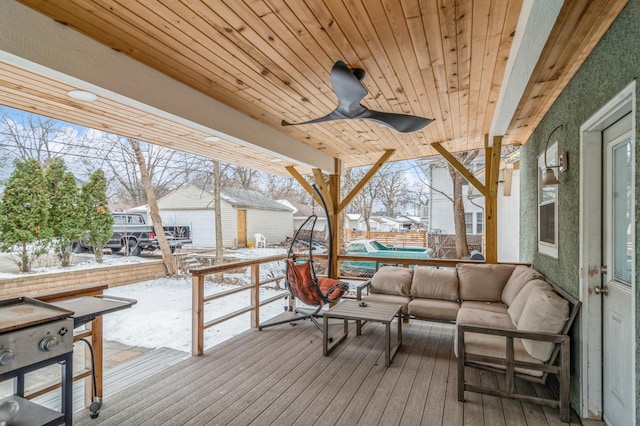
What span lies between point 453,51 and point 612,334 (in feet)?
6.93

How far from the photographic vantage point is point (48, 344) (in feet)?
5.49

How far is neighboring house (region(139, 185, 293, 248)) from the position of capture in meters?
15.1

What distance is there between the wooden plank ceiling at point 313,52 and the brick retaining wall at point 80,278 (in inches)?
188

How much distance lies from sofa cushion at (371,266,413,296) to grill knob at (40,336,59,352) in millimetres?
3462

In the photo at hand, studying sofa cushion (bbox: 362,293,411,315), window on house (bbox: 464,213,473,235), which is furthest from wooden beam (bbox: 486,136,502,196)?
window on house (bbox: 464,213,473,235)

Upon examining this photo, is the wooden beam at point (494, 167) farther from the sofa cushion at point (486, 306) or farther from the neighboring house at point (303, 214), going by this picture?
the neighboring house at point (303, 214)

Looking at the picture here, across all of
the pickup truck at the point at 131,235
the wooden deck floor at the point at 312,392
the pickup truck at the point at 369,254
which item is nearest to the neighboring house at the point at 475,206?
the pickup truck at the point at 369,254

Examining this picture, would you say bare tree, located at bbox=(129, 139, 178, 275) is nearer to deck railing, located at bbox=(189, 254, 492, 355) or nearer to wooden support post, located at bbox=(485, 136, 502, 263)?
deck railing, located at bbox=(189, 254, 492, 355)

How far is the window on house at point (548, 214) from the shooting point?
122 inches

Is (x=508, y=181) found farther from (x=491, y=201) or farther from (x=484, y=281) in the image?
(x=484, y=281)

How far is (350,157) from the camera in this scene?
586cm

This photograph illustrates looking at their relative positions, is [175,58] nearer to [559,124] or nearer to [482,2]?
[482,2]

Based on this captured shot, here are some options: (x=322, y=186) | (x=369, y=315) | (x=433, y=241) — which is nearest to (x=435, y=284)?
(x=369, y=315)

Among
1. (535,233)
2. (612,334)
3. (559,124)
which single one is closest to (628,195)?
(612,334)
